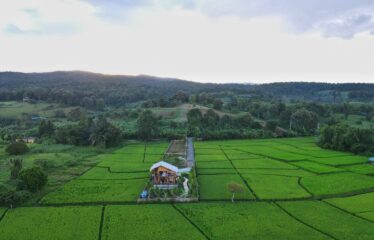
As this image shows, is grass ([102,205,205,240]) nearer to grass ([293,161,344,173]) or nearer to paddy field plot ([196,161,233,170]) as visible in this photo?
paddy field plot ([196,161,233,170])

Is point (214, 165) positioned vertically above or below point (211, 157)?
above

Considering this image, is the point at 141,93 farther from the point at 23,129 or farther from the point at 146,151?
the point at 146,151

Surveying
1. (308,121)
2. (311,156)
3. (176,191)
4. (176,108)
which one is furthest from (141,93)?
(176,191)

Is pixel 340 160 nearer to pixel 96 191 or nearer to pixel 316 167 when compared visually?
pixel 316 167

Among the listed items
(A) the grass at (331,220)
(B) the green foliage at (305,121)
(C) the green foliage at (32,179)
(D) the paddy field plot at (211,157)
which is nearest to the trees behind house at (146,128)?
(D) the paddy field plot at (211,157)

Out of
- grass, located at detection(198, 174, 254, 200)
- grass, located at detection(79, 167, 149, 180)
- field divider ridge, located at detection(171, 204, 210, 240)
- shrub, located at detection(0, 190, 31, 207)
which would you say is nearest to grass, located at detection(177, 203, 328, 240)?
field divider ridge, located at detection(171, 204, 210, 240)

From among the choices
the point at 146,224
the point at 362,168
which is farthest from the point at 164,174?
the point at 362,168

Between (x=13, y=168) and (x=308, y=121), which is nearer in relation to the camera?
(x=13, y=168)
